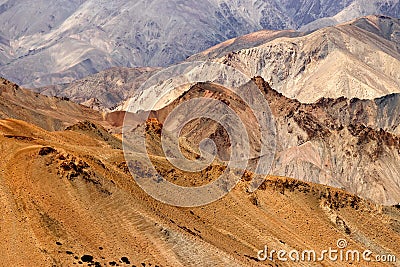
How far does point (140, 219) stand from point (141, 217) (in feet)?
0.75

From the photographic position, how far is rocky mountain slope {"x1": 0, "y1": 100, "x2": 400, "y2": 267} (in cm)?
3750

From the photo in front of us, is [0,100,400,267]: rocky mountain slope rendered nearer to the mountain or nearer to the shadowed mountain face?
the shadowed mountain face

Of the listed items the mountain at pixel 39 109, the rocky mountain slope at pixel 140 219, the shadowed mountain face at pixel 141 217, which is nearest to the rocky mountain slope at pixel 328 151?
the mountain at pixel 39 109

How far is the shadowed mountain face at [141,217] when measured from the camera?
37.6 meters

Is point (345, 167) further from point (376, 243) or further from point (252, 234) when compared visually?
point (252, 234)

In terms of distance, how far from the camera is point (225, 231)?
159 feet

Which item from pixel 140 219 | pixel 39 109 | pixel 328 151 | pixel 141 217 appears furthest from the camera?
pixel 39 109

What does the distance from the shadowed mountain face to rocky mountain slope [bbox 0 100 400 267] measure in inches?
3.0

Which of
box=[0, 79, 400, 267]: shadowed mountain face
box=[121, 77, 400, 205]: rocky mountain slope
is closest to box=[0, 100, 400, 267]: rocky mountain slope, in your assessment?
box=[0, 79, 400, 267]: shadowed mountain face

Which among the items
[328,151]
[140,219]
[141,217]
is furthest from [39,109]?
[140,219]

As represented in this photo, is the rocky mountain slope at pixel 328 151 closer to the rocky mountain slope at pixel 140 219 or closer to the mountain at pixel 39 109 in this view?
the mountain at pixel 39 109

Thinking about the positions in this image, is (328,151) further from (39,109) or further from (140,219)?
(140,219)

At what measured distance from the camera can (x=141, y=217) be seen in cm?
4166

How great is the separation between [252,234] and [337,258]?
8.23 metres
